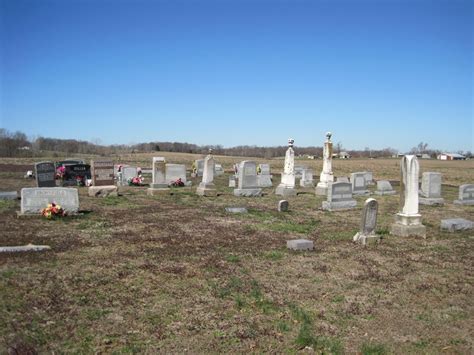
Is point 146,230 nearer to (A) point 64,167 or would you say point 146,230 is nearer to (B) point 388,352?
(B) point 388,352

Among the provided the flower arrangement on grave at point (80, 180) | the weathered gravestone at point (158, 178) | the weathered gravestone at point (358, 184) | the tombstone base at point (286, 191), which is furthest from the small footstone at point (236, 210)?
the flower arrangement on grave at point (80, 180)

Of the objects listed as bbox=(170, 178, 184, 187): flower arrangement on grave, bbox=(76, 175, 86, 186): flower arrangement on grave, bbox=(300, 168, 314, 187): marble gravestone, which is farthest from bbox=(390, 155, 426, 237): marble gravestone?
bbox=(76, 175, 86, 186): flower arrangement on grave

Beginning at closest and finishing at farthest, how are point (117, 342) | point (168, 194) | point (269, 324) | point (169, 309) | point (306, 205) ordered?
point (117, 342)
point (269, 324)
point (169, 309)
point (306, 205)
point (168, 194)

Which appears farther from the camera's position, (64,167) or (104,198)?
(64,167)

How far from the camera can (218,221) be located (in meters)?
13.1

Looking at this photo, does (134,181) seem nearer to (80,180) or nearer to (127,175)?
(127,175)

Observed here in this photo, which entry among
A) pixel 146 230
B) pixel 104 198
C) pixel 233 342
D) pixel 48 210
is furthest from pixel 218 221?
pixel 233 342

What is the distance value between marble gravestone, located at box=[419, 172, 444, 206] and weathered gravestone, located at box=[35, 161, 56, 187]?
1683 centimetres

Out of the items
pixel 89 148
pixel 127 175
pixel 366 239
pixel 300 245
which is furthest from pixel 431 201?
pixel 89 148

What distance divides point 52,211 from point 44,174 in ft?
22.0

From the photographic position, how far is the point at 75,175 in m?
23.2

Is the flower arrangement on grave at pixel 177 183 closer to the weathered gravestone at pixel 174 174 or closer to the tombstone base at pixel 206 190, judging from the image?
the weathered gravestone at pixel 174 174

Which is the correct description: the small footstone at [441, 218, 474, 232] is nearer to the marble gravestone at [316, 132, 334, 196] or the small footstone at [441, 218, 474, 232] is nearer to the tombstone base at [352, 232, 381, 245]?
the tombstone base at [352, 232, 381, 245]

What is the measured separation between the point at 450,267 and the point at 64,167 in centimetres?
2026
